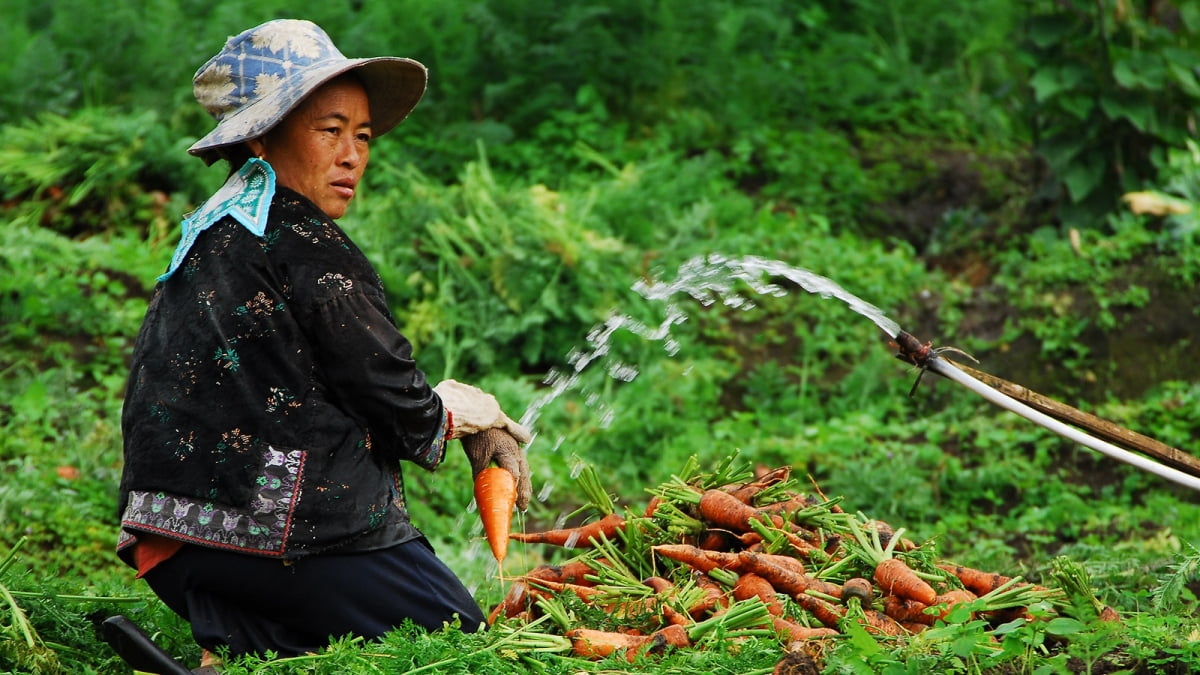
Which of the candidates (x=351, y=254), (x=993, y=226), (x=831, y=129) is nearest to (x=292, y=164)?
(x=351, y=254)

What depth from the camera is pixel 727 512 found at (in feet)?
12.2

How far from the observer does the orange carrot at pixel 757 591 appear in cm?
334

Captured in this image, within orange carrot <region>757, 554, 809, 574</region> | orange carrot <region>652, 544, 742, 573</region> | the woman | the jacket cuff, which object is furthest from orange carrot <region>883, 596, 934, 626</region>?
the jacket cuff

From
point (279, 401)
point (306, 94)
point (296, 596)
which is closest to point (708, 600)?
point (296, 596)

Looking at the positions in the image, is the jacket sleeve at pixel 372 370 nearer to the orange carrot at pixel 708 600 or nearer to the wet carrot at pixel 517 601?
the wet carrot at pixel 517 601

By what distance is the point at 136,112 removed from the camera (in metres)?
8.27

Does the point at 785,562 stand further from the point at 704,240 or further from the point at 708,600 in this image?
the point at 704,240

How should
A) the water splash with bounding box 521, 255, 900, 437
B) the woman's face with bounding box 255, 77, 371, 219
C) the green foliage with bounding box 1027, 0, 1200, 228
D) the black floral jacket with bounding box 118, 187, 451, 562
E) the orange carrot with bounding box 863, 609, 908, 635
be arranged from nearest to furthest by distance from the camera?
the black floral jacket with bounding box 118, 187, 451, 562 < the woman's face with bounding box 255, 77, 371, 219 < the orange carrot with bounding box 863, 609, 908, 635 < the water splash with bounding box 521, 255, 900, 437 < the green foliage with bounding box 1027, 0, 1200, 228

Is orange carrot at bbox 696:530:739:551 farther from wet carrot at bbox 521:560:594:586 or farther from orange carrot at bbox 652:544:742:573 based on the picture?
wet carrot at bbox 521:560:594:586

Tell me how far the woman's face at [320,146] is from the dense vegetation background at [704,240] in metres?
1.40

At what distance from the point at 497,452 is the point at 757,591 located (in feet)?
2.47

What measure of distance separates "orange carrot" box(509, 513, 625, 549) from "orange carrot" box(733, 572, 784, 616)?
1.46 feet

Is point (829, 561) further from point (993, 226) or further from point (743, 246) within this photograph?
point (993, 226)

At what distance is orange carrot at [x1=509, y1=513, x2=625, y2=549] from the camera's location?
3801 mm
